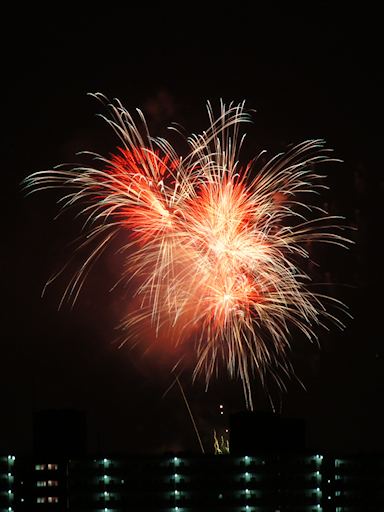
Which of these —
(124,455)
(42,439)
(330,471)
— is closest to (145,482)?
(124,455)

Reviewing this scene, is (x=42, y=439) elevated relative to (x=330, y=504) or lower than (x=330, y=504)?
elevated

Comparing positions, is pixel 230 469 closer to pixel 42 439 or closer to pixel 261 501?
pixel 261 501

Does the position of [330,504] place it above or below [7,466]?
below

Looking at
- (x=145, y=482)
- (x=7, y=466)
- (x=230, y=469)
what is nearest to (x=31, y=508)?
(x=7, y=466)

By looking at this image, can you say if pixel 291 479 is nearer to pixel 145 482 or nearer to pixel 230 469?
pixel 230 469

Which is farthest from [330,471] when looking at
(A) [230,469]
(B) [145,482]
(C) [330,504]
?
(B) [145,482]

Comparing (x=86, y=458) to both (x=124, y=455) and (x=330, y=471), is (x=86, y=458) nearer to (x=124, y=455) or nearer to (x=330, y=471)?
(x=124, y=455)

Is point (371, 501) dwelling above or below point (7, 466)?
below
